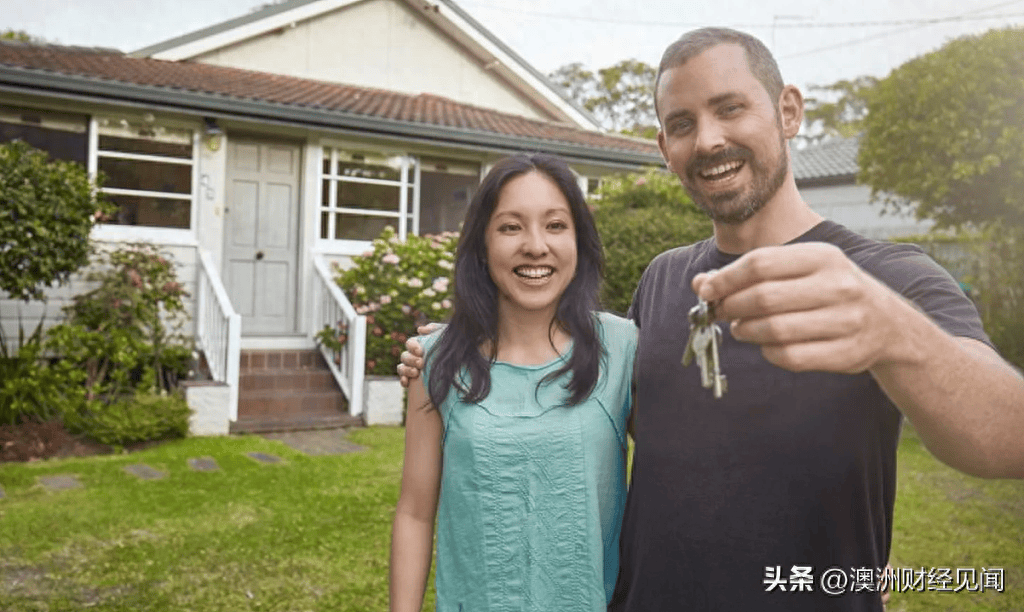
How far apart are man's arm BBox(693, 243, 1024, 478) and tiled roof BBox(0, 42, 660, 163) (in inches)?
409

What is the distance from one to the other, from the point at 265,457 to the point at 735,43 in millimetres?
6768

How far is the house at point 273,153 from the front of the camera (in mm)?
9711

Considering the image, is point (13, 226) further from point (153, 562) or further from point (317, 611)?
point (317, 611)

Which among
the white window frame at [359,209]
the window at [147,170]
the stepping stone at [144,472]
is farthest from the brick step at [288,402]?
the window at [147,170]

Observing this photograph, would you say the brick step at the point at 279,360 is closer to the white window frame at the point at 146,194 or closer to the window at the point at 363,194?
the white window frame at the point at 146,194

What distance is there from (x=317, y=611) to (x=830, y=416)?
3.40 m

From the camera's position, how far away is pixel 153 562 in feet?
15.8

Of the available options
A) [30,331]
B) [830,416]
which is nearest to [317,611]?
[830,416]

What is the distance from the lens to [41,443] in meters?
7.56

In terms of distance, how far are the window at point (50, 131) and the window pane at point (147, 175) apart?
0.33 m

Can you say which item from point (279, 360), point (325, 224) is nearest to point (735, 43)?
point (279, 360)

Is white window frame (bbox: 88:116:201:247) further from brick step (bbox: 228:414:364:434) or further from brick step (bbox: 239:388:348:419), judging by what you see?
brick step (bbox: 228:414:364:434)

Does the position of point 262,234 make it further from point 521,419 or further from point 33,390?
point 521,419

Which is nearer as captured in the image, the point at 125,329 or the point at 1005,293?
the point at 125,329
